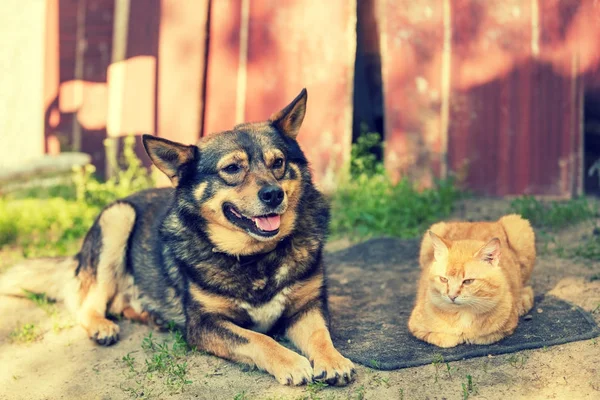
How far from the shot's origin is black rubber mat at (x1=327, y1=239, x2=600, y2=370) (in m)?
4.29

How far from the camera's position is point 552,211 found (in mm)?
6777

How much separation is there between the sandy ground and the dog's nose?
1039 mm

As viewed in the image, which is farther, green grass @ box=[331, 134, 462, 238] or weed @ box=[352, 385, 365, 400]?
green grass @ box=[331, 134, 462, 238]

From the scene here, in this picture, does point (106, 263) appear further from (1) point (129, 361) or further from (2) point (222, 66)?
(2) point (222, 66)

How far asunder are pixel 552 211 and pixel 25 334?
4703 mm

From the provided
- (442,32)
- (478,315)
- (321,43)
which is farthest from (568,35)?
(478,315)

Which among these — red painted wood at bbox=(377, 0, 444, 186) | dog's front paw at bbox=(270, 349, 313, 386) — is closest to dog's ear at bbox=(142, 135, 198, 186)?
dog's front paw at bbox=(270, 349, 313, 386)

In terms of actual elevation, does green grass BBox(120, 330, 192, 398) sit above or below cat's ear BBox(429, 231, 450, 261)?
below

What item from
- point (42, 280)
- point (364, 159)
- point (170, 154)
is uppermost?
point (170, 154)

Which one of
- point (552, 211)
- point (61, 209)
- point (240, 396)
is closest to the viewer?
point (240, 396)

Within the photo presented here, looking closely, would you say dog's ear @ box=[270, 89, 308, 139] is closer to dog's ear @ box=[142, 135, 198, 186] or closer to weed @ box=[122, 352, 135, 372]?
dog's ear @ box=[142, 135, 198, 186]

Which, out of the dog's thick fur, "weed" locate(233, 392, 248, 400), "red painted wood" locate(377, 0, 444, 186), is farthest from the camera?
"red painted wood" locate(377, 0, 444, 186)

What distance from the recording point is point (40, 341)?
5203 millimetres

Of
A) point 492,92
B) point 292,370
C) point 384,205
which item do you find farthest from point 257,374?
point 492,92
